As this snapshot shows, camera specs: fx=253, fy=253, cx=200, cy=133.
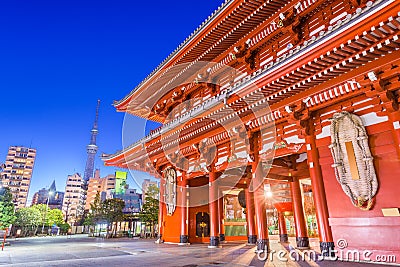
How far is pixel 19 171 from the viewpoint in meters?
89.9

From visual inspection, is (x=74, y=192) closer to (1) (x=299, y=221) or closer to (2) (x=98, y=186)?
(2) (x=98, y=186)

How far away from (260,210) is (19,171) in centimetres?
10447

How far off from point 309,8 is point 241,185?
36.1 ft

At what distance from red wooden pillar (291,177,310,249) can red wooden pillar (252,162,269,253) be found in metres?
2.45

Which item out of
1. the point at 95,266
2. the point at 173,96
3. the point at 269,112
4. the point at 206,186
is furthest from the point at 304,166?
the point at 95,266

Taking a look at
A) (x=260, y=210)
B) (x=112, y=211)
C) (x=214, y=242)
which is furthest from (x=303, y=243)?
(x=112, y=211)

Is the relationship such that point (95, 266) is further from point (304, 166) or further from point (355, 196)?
point (304, 166)

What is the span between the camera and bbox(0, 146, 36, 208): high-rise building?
3415 inches

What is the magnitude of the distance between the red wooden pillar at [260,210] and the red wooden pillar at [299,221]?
2.45 meters

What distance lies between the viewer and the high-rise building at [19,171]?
285 feet

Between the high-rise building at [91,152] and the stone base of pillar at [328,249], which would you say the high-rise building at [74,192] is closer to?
the high-rise building at [91,152]

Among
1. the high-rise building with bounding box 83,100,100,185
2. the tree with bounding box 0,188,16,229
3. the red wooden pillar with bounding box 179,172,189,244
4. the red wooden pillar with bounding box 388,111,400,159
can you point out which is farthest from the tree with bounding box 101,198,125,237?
the high-rise building with bounding box 83,100,100,185

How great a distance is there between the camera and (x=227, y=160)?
39.5ft

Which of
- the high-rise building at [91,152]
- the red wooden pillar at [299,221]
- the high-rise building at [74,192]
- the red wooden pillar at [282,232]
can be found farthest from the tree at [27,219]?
the high-rise building at [91,152]
